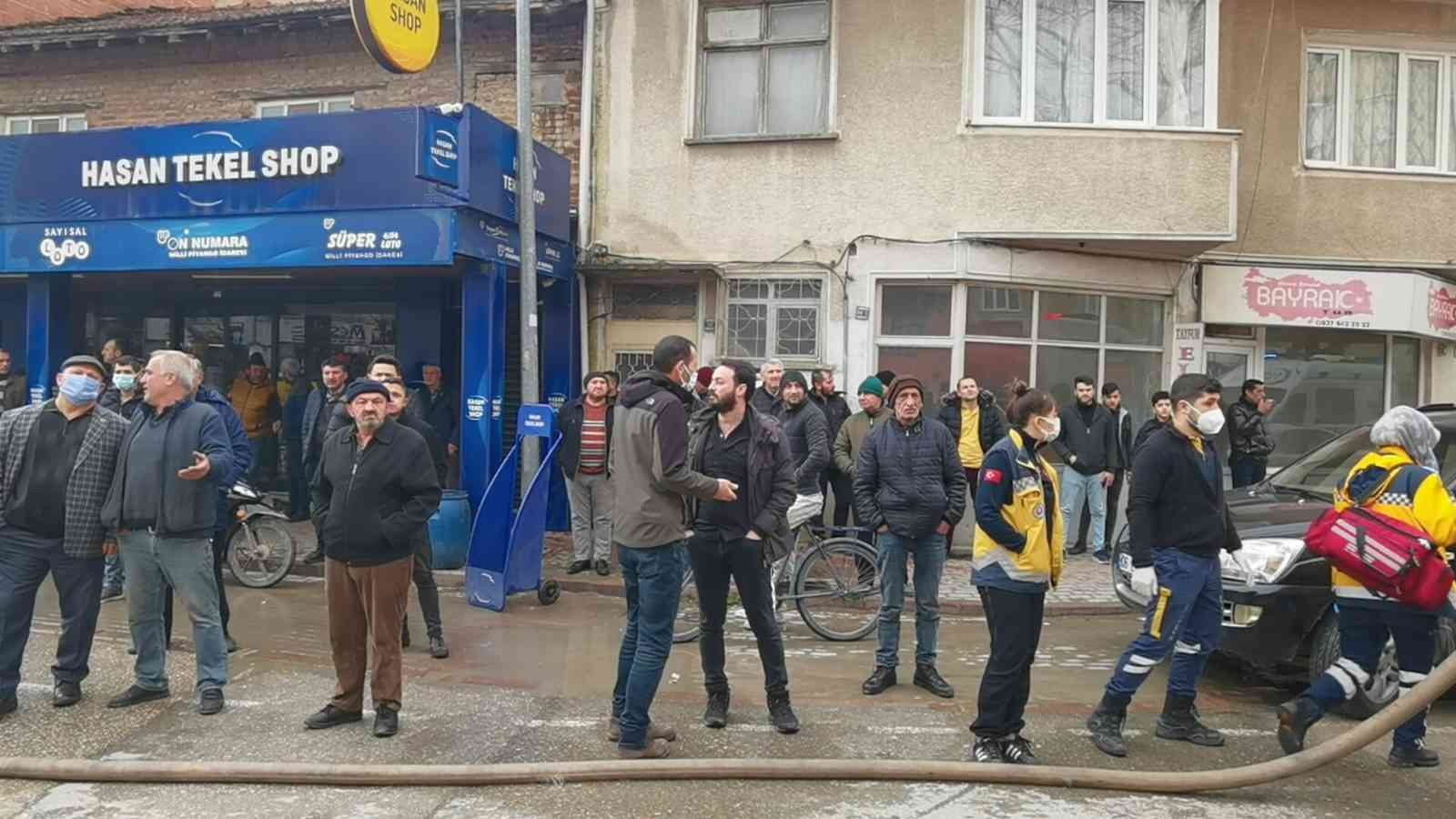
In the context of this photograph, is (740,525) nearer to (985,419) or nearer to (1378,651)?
(1378,651)

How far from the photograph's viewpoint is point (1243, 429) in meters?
11.4

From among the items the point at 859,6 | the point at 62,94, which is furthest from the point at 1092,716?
the point at 62,94

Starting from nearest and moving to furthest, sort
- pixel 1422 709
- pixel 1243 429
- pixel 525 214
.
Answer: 1. pixel 1422 709
2. pixel 525 214
3. pixel 1243 429

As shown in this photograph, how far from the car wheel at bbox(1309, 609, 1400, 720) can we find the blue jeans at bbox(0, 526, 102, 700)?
655cm

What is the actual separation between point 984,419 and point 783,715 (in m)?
5.39

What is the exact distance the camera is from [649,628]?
5172 millimetres

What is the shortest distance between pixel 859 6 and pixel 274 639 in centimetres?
849

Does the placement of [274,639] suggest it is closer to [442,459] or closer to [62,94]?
[442,459]

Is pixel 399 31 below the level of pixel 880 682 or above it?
above

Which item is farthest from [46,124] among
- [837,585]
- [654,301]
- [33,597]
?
[837,585]

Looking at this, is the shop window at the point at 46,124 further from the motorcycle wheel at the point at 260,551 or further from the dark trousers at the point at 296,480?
the motorcycle wheel at the point at 260,551

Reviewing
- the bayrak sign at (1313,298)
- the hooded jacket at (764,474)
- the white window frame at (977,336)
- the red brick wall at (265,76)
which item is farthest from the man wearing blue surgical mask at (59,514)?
the bayrak sign at (1313,298)

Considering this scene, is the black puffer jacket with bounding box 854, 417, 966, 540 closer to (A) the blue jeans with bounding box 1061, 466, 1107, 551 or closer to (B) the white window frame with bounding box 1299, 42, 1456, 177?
(A) the blue jeans with bounding box 1061, 466, 1107, 551

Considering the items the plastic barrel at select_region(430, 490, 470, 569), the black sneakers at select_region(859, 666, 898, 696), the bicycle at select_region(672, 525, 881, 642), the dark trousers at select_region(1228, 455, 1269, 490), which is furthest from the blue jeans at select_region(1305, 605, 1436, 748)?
the plastic barrel at select_region(430, 490, 470, 569)
